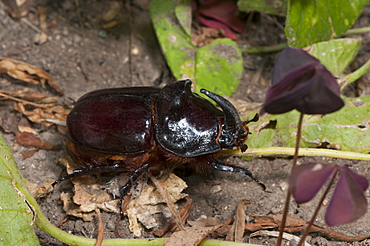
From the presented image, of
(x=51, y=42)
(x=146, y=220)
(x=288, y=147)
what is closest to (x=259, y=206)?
(x=288, y=147)

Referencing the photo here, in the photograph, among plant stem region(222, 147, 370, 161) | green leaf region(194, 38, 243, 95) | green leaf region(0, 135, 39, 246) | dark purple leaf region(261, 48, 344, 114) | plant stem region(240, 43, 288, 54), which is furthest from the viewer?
plant stem region(240, 43, 288, 54)

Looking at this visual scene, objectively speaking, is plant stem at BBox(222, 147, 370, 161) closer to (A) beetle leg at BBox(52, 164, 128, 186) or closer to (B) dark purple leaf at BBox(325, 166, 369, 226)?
(A) beetle leg at BBox(52, 164, 128, 186)

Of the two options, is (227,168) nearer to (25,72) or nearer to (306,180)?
(306,180)

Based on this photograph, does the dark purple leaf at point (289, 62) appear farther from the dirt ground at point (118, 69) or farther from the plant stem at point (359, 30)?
the plant stem at point (359, 30)

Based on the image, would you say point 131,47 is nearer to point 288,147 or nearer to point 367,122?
point 288,147

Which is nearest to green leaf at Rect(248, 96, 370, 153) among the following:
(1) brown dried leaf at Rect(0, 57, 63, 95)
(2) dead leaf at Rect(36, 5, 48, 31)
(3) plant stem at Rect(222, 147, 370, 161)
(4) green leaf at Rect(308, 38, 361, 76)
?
(3) plant stem at Rect(222, 147, 370, 161)

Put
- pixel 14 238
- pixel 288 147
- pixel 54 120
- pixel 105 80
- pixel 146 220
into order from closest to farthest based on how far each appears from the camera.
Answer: pixel 14 238, pixel 146 220, pixel 288 147, pixel 54 120, pixel 105 80

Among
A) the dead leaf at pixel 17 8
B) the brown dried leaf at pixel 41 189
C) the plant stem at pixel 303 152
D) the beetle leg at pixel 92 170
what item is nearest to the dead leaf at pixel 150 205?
the beetle leg at pixel 92 170
